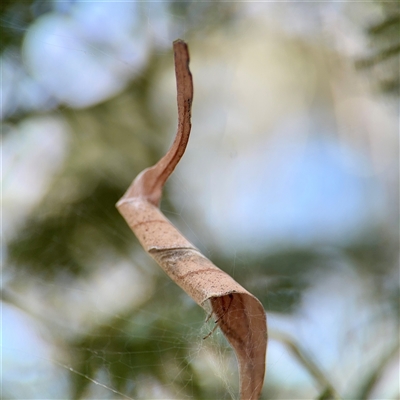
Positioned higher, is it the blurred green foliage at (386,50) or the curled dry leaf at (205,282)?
the blurred green foliage at (386,50)

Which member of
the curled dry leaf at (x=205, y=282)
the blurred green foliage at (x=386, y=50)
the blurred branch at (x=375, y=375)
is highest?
the blurred green foliage at (x=386, y=50)

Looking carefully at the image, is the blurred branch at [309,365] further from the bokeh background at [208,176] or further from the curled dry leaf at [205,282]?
the curled dry leaf at [205,282]

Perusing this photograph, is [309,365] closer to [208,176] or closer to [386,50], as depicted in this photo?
[208,176]

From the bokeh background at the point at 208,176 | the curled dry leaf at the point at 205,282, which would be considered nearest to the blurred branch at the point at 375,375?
the bokeh background at the point at 208,176

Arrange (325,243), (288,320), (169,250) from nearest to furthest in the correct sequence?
(169,250)
(288,320)
(325,243)

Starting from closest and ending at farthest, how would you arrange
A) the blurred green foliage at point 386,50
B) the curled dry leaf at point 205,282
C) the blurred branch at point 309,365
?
the curled dry leaf at point 205,282, the blurred branch at point 309,365, the blurred green foliage at point 386,50

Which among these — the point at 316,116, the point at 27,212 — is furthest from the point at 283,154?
the point at 27,212

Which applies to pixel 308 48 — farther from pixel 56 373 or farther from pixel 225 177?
pixel 56 373
